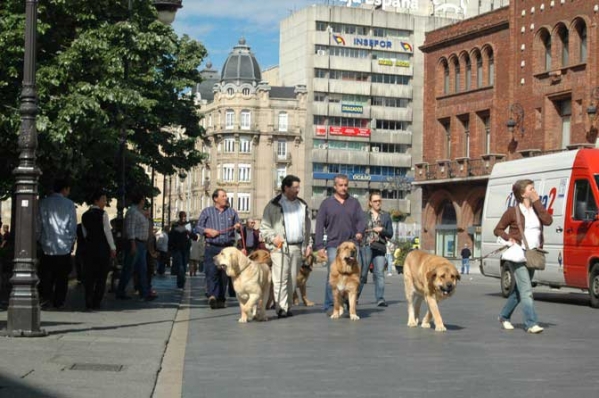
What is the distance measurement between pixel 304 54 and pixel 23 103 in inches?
4573

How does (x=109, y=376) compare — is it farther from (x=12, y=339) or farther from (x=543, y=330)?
(x=543, y=330)

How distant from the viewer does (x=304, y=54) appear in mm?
129375

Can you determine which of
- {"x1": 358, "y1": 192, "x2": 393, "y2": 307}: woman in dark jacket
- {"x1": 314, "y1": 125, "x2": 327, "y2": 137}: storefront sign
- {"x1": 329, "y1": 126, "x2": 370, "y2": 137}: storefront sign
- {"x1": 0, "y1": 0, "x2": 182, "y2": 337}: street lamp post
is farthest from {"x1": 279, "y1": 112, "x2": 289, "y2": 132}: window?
Answer: {"x1": 0, "y1": 0, "x2": 182, "y2": 337}: street lamp post

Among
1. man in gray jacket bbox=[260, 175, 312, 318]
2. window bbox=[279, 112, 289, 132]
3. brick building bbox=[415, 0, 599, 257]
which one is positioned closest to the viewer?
man in gray jacket bbox=[260, 175, 312, 318]

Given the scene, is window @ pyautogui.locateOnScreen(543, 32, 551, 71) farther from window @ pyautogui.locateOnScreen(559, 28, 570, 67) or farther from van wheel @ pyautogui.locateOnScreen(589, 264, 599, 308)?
van wheel @ pyautogui.locateOnScreen(589, 264, 599, 308)

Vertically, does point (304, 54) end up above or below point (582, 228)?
above

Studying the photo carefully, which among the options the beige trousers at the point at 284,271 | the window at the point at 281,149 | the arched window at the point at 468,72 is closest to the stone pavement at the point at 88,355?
the beige trousers at the point at 284,271

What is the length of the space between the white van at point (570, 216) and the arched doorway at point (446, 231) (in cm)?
4138

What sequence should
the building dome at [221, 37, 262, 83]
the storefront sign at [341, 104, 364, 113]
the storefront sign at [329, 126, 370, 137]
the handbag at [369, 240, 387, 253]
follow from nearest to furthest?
the handbag at [369, 240, 387, 253] → the storefront sign at [341, 104, 364, 113] → the storefront sign at [329, 126, 370, 137] → the building dome at [221, 37, 262, 83]

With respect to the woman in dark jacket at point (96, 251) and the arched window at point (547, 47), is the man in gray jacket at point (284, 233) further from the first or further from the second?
the arched window at point (547, 47)

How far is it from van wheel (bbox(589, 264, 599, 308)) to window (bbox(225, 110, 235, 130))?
11498cm

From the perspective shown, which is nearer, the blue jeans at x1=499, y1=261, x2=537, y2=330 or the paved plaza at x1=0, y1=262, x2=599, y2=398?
the paved plaza at x1=0, y1=262, x2=599, y2=398

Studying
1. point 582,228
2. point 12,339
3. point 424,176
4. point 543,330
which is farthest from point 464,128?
point 12,339

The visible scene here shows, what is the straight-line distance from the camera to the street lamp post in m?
13.8
